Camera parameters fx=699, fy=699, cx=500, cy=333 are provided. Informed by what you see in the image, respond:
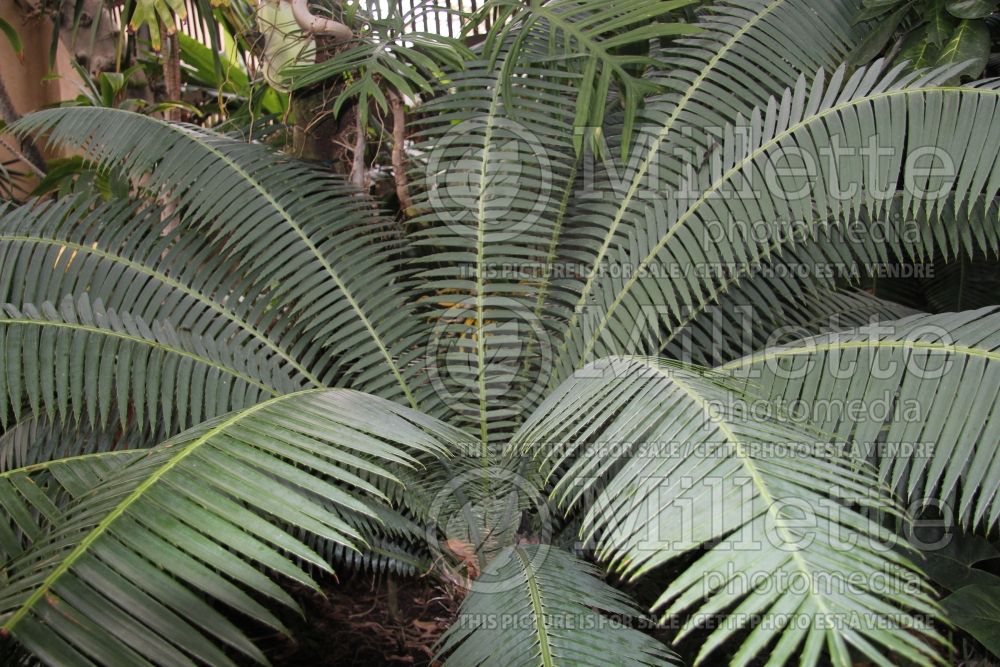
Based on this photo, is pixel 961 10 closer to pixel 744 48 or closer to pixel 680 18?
pixel 744 48

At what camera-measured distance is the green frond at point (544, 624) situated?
0.86 m

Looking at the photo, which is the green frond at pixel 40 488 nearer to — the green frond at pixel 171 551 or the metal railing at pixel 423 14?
the green frond at pixel 171 551

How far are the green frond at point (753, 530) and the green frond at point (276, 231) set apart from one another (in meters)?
0.76

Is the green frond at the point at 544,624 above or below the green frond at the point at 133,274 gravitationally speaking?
below

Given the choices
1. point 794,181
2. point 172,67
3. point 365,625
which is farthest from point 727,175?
point 172,67

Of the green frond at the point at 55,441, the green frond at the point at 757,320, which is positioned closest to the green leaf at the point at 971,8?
the green frond at the point at 757,320

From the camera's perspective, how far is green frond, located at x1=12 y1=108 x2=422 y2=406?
61.4 inches

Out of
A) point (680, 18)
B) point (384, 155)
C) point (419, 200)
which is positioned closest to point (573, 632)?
point (419, 200)

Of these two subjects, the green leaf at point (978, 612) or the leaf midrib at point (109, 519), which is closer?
the leaf midrib at point (109, 519)

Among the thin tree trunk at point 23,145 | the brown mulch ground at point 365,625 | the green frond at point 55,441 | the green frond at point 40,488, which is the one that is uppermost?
the thin tree trunk at point 23,145

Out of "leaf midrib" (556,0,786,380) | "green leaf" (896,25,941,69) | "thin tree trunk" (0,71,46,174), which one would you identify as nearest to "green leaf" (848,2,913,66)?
"green leaf" (896,25,941,69)

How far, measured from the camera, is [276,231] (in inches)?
62.4

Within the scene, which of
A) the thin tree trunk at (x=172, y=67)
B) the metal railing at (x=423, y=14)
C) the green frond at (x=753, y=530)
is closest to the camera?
the green frond at (x=753, y=530)

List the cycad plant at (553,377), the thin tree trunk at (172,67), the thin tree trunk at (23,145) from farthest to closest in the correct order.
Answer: the thin tree trunk at (23,145) < the thin tree trunk at (172,67) < the cycad plant at (553,377)
